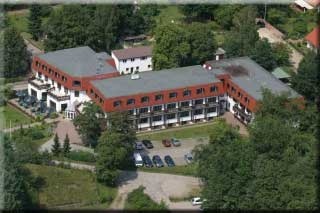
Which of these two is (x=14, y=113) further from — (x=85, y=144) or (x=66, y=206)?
(x=66, y=206)

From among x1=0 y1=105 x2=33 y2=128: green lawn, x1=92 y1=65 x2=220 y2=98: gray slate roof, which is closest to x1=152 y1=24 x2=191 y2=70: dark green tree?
x1=92 y1=65 x2=220 y2=98: gray slate roof

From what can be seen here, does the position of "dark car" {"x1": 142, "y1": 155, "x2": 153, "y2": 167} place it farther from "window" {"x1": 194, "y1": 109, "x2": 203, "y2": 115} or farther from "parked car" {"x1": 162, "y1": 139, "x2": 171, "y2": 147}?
"window" {"x1": 194, "y1": 109, "x2": 203, "y2": 115}

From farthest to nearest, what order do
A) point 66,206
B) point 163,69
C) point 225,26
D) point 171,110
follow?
point 225,26
point 163,69
point 171,110
point 66,206

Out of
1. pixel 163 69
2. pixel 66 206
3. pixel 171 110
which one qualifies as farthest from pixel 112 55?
pixel 66 206

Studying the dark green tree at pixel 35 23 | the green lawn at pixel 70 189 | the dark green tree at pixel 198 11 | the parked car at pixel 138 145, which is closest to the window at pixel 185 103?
the parked car at pixel 138 145

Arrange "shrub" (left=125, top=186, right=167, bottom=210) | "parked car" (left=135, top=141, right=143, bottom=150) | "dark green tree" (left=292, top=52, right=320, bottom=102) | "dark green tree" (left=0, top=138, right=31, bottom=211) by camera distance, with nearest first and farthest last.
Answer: "dark green tree" (left=0, top=138, right=31, bottom=211), "shrub" (left=125, top=186, right=167, bottom=210), "parked car" (left=135, top=141, right=143, bottom=150), "dark green tree" (left=292, top=52, right=320, bottom=102)

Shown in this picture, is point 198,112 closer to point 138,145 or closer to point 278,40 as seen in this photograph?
point 138,145
